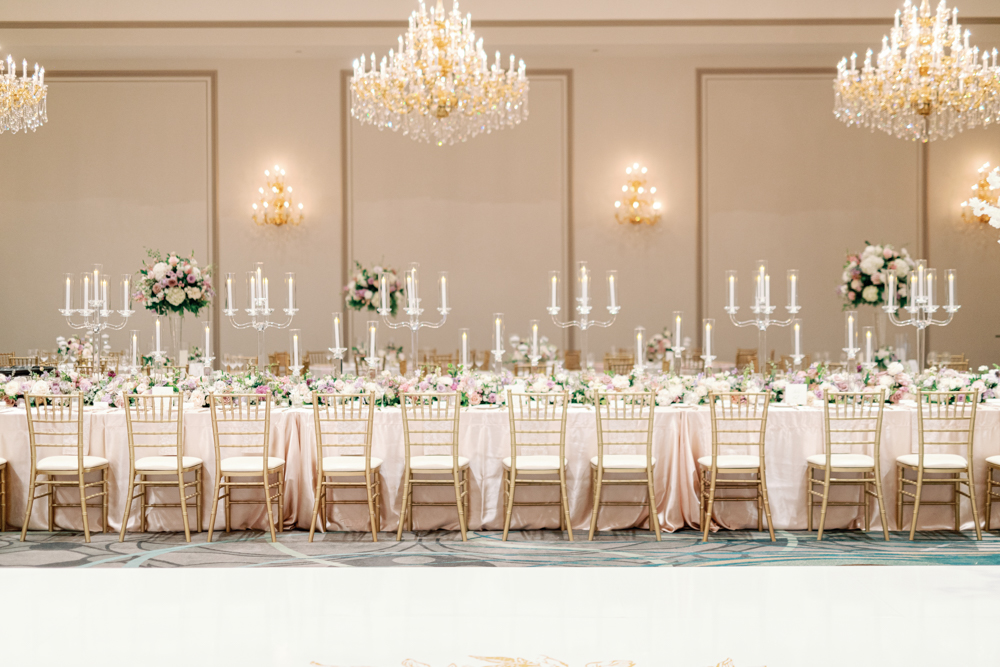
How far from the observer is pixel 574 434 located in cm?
493

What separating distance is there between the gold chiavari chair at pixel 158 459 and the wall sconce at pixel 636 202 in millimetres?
6478

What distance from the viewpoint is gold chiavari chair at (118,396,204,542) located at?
15.0 ft

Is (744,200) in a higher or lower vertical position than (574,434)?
higher

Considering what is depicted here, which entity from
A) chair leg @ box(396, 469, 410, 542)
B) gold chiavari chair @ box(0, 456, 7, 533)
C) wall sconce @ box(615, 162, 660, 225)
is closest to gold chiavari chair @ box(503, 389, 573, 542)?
chair leg @ box(396, 469, 410, 542)

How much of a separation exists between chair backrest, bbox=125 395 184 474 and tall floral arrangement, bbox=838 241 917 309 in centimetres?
532

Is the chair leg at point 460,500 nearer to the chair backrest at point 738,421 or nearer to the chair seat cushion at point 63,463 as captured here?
the chair backrest at point 738,421

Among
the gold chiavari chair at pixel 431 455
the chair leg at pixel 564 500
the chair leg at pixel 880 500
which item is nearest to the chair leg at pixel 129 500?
the gold chiavari chair at pixel 431 455

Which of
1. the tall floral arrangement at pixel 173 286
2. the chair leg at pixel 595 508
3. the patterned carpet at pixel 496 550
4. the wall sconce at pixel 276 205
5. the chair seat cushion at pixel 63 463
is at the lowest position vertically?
the patterned carpet at pixel 496 550

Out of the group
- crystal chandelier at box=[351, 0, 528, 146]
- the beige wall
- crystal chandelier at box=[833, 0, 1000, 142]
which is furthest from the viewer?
the beige wall

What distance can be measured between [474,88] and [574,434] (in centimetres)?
320

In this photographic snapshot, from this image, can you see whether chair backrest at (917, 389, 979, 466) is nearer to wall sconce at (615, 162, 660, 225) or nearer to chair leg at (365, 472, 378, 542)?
chair leg at (365, 472, 378, 542)

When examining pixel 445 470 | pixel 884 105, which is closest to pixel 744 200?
pixel 884 105

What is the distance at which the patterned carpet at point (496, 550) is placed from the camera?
4242mm
